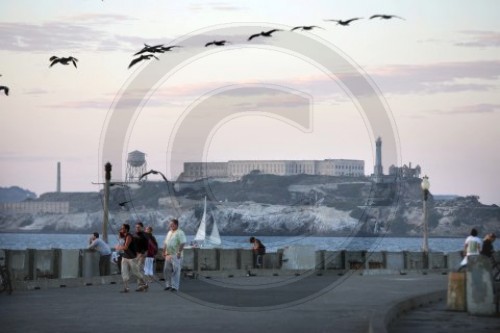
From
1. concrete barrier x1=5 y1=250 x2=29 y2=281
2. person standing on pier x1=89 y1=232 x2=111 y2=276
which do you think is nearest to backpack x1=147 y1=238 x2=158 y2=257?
person standing on pier x1=89 y1=232 x2=111 y2=276

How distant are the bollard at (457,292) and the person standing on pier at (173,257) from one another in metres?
7.54

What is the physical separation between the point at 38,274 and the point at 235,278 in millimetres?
7500

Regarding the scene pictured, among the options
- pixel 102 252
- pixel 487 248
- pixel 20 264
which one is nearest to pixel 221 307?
pixel 20 264

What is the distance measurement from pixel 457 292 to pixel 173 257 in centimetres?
775

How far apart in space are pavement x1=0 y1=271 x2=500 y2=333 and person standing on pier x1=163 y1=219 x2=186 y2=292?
31cm

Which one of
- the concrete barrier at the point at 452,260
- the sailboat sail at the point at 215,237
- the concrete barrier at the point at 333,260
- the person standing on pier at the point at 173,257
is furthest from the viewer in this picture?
the sailboat sail at the point at 215,237

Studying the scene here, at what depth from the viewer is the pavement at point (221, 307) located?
20.8 metres

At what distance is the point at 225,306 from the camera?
25547mm

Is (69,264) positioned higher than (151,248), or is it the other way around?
(151,248)

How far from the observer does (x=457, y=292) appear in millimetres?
25344

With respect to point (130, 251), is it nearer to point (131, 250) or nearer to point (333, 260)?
point (131, 250)

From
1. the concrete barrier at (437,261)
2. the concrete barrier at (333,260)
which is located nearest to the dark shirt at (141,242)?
the concrete barrier at (333,260)

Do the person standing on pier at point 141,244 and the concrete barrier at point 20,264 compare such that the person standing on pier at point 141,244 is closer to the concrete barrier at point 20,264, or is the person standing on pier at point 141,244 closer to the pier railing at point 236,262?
the pier railing at point 236,262

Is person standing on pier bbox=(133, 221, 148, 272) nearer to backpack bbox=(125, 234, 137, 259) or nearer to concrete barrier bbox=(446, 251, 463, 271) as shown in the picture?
backpack bbox=(125, 234, 137, 259)
